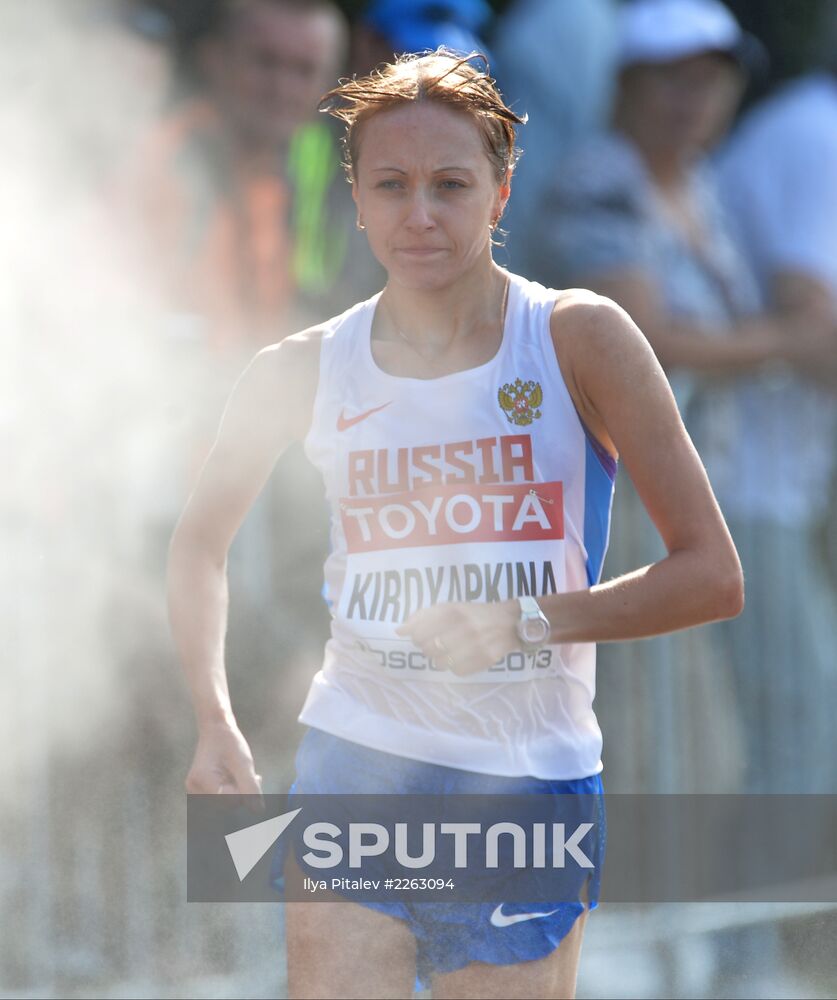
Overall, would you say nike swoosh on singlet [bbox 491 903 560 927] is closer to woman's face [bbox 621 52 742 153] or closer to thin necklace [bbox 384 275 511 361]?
thin necklace [bbox 384 275 511 361]

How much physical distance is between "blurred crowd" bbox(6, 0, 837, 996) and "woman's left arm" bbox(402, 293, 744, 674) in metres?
2.12

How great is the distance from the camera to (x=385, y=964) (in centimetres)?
257

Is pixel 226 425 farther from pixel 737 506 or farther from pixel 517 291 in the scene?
pixel 737 506

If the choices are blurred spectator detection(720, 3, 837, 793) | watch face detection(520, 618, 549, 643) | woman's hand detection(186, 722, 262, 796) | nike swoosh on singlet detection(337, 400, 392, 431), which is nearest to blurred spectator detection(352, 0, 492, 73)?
blurred spectator detection(720, 3, 837, 793)

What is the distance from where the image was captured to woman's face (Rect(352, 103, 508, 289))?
2479mm

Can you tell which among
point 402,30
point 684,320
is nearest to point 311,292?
point 402,30

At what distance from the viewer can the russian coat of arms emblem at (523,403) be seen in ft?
8.27

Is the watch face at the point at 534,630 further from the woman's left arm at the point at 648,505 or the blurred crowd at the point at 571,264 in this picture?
the blurred crowd at the point at 571,264

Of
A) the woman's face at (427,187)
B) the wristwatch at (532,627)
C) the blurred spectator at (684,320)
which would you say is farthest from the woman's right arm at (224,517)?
the blurred spectator at (684,320)

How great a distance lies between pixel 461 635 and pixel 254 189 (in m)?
2.96

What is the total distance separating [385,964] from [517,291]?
1.14 m

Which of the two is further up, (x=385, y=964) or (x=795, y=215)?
(x=795, y=215)

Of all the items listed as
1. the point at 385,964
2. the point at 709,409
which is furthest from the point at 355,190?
the point at 709,409

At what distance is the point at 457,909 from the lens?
2.57 meters
